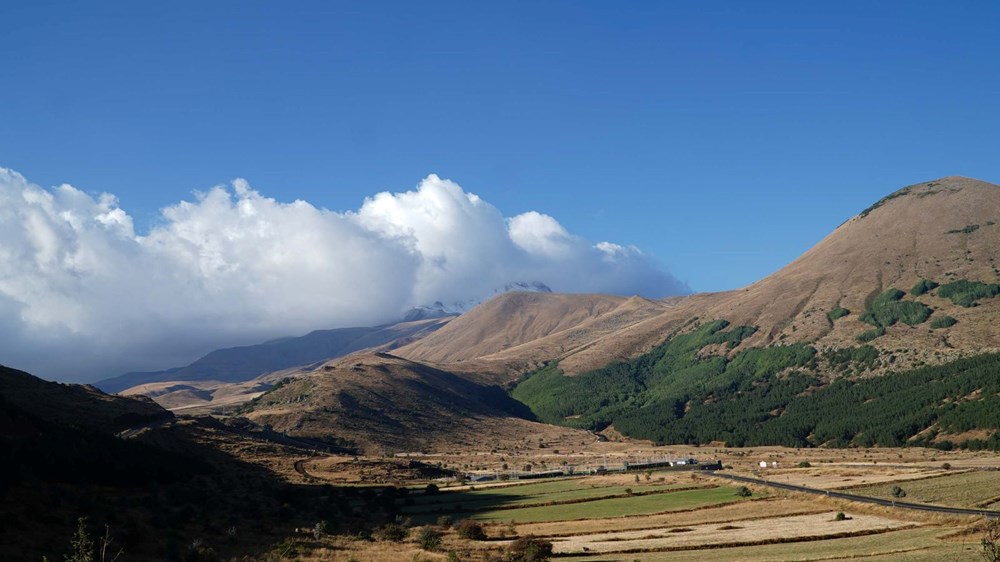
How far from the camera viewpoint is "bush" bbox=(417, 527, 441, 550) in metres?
51.6

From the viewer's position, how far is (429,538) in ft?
176

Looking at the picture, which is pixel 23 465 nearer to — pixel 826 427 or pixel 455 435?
pixel 455 435

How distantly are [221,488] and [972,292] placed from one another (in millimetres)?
193304

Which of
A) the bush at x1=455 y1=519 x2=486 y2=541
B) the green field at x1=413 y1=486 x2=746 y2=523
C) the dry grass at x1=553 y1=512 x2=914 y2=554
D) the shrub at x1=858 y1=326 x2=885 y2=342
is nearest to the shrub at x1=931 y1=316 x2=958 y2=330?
the shrub at x1=858 y1=326 x2=885 y2=342

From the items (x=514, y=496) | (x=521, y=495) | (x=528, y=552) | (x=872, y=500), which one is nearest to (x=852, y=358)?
(x=521, y=495)

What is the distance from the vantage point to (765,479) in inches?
3361

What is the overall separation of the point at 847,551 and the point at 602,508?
31.2m

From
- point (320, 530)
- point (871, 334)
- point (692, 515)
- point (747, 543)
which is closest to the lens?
point (747, 543)

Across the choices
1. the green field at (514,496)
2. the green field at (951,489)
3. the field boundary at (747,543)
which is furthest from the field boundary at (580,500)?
the field boundary at (747,543)

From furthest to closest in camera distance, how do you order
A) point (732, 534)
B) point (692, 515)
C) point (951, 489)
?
point (951, 489) < point (692, 515) < point (732, 534)

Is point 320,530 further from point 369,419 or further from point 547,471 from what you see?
point 369,419

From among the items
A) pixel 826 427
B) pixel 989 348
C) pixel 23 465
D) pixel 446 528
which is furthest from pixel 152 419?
pixel 989 348

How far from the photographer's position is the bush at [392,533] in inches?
2205

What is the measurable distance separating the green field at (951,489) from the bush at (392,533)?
42.1 meters
